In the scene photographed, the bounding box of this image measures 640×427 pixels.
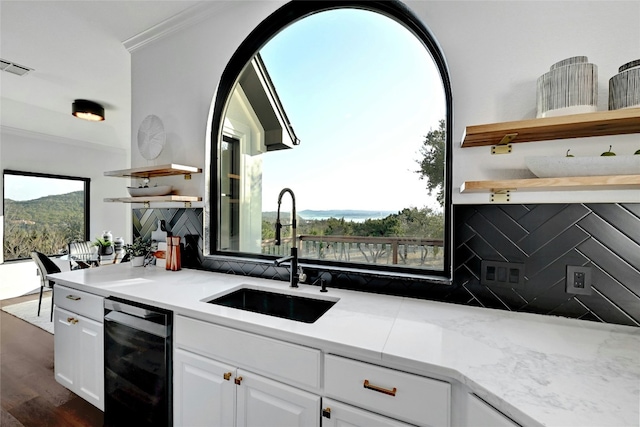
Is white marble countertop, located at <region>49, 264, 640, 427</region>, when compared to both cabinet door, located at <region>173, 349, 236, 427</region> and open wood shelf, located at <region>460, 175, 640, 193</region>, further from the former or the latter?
open wood shelf, located at <region>460, 175, 640, 193</region>

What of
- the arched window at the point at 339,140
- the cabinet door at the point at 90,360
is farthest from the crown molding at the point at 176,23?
the cabinet door at the point at 90,360

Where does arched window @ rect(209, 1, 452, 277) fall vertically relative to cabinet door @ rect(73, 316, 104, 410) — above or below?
above

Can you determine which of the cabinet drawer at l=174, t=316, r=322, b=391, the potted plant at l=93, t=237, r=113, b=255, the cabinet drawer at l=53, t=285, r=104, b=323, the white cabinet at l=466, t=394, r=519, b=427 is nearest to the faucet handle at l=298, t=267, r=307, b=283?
the cabinet drawer at l=174, t=316, r=322, b=391

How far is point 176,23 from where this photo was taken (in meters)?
2.21

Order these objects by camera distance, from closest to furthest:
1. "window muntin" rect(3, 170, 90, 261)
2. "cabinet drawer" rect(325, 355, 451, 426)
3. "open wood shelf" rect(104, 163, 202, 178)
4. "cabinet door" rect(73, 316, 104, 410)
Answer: "cabinet drawer" rect(325, 355, 451, 426) < "cabinet door" rect(73, 316, 104, 410) < "open wood shelf" rect(104, 163, 202, 178) < "window muntin" rect(3, 170, 90, 261)

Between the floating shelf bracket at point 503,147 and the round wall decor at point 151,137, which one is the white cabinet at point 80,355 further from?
the floating shelf bracket at point 503,147

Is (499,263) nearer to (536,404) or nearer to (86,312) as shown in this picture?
(536,404)

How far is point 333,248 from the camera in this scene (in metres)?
1.94

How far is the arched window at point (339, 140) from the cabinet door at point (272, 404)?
0.74m

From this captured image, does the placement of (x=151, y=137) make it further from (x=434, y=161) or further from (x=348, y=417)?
(x=348, y=417)

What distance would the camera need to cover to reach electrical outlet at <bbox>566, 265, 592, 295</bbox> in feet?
3.84

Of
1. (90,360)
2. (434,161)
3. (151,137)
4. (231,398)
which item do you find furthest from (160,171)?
(434,161)

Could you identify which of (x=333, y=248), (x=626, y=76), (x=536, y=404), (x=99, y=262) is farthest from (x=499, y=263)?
(x=99, y=262)

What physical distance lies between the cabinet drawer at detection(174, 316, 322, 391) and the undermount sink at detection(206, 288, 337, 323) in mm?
220
